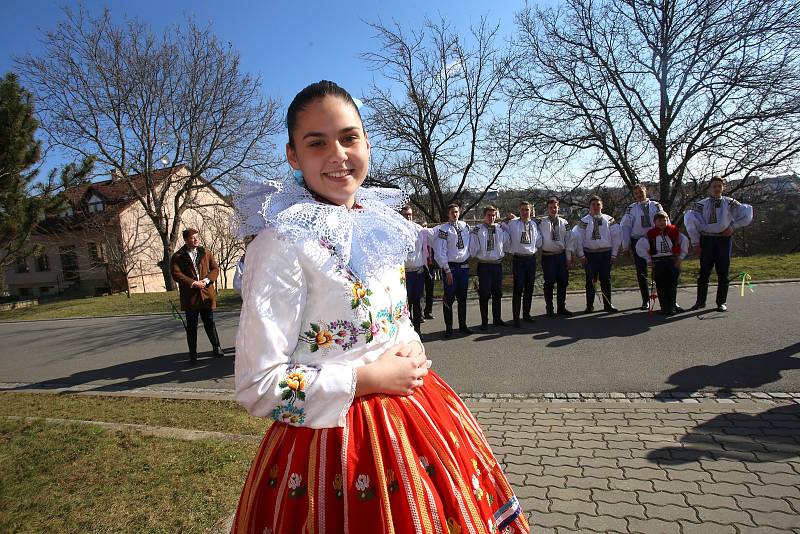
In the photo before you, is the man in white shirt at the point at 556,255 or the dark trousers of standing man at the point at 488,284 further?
the man in white shirt at the point at 556,255

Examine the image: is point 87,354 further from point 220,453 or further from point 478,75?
point 478,75

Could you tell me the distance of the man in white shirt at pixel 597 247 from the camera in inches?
355

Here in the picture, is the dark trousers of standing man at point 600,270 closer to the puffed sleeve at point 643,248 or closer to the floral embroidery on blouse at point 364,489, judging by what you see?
the puffed sleeve at point 643,248

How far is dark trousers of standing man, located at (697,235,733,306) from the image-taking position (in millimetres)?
8008

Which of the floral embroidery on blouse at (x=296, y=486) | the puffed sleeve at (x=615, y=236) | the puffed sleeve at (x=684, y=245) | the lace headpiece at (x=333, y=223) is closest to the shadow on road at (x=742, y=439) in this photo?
the lace headpiece at (x=333, y=223)

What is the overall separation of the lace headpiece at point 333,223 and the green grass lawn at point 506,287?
35.7 feet

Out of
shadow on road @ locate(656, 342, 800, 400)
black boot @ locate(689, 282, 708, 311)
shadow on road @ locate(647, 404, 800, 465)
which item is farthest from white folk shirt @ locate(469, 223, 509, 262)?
shadow on road @ locate(647, 404, 800, 465)

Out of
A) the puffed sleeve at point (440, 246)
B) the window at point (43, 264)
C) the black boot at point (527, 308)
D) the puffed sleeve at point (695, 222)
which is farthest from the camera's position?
the window at point (43, 264)

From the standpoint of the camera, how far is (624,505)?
2859 millimetres

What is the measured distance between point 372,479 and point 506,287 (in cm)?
1203

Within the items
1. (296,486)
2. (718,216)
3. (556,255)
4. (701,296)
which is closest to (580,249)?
(556,255)

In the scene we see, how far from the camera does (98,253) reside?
2634cm

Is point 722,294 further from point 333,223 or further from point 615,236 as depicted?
point 333,223

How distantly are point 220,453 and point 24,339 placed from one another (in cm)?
1188
